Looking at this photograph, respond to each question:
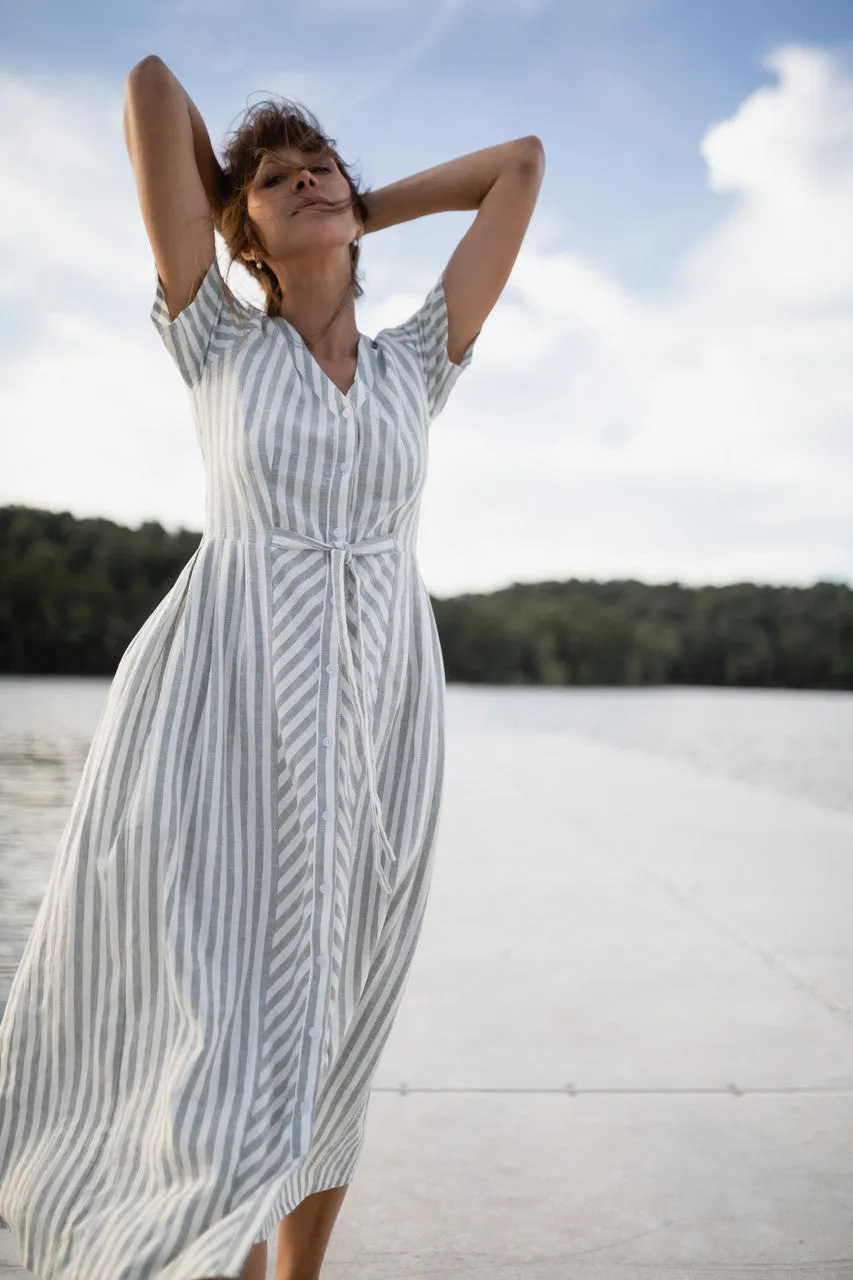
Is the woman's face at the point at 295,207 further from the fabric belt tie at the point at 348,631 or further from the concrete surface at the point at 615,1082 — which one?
the concrete surface at the point at 615,1082

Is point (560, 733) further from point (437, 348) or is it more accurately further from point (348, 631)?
point (348, 631)

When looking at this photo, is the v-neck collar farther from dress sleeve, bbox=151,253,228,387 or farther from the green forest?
the green forest

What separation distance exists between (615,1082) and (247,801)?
1254 mm

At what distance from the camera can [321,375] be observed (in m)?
1.26

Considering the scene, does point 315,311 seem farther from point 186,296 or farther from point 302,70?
point 302,70

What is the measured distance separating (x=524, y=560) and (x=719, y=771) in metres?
42.6

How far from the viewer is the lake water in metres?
4.16

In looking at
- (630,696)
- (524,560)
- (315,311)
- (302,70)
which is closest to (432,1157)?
(315,311)

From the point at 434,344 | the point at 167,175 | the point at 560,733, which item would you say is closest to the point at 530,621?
the point at 560,733

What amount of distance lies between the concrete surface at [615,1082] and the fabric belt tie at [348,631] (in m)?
0.61

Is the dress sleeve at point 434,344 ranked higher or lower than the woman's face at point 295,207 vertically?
lower

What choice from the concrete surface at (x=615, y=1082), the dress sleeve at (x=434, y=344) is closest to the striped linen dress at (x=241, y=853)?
the dress sleeve at (x=434, y=344)

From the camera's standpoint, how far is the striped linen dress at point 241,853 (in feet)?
3.55

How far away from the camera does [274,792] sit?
3.89 feet
